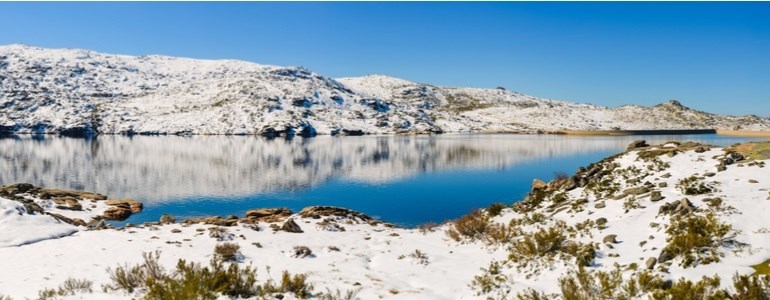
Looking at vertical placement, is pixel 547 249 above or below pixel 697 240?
below

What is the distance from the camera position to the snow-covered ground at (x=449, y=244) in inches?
492

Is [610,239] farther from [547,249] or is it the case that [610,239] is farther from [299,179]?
[299,179]

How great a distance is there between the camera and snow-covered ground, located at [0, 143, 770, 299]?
41.0ft

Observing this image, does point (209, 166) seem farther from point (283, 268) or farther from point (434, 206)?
point (283, 268)

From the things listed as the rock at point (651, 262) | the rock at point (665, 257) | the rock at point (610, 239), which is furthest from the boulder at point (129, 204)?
the rock at point (665, 257)

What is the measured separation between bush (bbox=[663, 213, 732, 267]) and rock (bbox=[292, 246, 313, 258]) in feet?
37.4

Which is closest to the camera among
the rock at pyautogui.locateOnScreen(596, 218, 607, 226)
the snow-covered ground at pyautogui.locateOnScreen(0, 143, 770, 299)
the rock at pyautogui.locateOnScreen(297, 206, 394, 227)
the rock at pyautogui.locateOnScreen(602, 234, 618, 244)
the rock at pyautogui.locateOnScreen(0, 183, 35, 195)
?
the snow-covered ground at pyautogui.locateOnScreen(0, 143, 770, 299)

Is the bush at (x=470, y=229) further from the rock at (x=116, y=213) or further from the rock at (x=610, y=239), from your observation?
the rock at (x=116, y=213)

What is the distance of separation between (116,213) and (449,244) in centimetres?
2729

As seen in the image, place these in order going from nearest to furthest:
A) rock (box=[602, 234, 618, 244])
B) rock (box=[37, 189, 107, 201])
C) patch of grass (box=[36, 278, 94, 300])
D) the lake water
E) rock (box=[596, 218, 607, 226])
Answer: patch of grass (box=[36, 278, 94, 300]), rock (box=[602, 234, 618, 244]), rock (box=[596, 218, 607, 226]), rock (box=[37, 189, 107, 201]), the lake water

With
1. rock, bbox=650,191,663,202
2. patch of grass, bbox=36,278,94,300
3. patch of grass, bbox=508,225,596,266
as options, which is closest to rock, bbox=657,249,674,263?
patch of grass, bbox=508,225,596,266

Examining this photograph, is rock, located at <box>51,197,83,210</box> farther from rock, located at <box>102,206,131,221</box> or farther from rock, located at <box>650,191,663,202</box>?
rock, located at <box>650,191,663,202</box>

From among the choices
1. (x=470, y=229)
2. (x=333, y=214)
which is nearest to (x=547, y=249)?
(x=470, y=229)

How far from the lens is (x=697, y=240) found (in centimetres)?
1209
